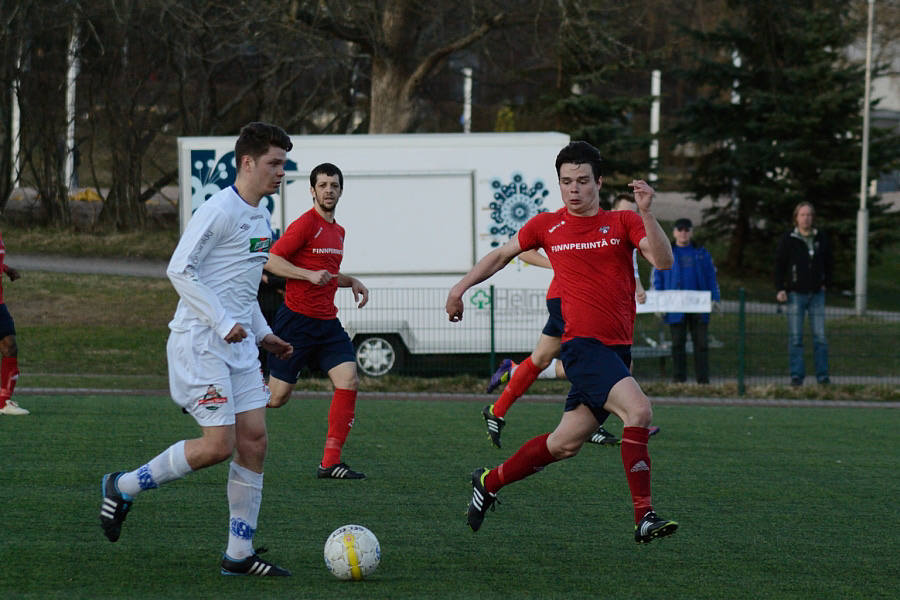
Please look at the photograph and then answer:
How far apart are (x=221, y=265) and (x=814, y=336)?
427 inches

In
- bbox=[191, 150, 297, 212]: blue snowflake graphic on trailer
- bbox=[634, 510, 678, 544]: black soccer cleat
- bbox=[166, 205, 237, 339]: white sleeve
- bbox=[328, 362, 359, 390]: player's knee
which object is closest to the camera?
bbox=[166, 205, 237, 339]: white sleeve

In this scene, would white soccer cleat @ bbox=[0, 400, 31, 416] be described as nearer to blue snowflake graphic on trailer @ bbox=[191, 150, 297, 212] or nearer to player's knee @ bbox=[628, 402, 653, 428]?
blue snowflake graphic on trailer @ bbox=[191, 150, 297, 212]

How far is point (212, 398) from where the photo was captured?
504cm

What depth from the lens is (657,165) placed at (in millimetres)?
27609

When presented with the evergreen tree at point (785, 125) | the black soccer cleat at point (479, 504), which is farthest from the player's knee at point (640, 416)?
the evergreen tree at point (785, 125)

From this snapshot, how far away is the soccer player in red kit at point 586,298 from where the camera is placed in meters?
5.76

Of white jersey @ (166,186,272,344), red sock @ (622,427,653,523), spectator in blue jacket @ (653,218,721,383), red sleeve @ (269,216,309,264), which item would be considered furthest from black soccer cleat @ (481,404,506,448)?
spectator in blue jacket @ (653,218,721,383)

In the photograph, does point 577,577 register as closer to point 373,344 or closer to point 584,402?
point 584,402

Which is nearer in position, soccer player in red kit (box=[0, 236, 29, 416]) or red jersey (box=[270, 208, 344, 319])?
red jersey (box=[270, 208, 344, 319])

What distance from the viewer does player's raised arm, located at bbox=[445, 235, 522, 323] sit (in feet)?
19.1

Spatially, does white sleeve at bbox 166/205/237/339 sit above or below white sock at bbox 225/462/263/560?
above

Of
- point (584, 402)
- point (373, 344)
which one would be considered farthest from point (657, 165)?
point (584, 402)

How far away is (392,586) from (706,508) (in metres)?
2.58

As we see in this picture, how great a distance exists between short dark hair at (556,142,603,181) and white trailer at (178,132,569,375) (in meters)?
9.26
